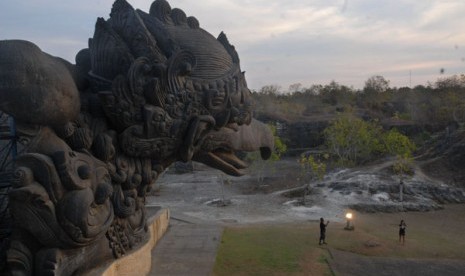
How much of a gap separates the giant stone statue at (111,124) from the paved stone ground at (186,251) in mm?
1887

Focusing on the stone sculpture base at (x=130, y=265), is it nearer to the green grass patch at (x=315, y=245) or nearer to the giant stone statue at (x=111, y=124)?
the giant stone statue at (x=111, y=124)

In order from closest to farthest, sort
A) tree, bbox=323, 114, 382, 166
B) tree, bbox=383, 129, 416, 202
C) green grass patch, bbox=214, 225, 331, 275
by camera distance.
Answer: green grass patch, bbox=214, 225, 331, 275
tree, bbox=383, 129, 416, 202
tree, bbox=323, 114, 382, 166

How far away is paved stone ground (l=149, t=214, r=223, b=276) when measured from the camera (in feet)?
24.0

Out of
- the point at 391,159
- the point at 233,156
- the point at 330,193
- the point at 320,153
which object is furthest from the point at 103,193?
the point at 320,153


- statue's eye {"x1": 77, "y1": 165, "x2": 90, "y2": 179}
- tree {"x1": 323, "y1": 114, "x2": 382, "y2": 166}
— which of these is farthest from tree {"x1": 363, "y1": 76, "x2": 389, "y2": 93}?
statue's eye {"x1": 77, "y1": 165, "x2": 90, "y2": 179}

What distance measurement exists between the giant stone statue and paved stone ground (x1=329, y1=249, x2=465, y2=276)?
5246mm

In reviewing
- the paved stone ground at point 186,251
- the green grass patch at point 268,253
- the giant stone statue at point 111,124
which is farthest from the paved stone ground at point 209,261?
the giant stone statue at point 111,124

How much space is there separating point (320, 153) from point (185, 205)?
17875mm

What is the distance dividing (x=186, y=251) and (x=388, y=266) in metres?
4.88

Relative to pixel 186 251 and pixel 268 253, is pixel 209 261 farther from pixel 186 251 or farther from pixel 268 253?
pixel 268 253

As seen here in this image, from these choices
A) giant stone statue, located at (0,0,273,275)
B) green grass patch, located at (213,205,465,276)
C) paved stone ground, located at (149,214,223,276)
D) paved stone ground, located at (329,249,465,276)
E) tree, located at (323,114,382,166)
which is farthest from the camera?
tree, located at (323,114,382,166)

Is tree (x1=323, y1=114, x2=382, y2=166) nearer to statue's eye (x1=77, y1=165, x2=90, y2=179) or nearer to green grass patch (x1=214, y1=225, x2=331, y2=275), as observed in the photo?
green grass patch (x1=214, y1=225, x2=331, y2=275)

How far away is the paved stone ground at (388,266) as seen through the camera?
9.66 meters

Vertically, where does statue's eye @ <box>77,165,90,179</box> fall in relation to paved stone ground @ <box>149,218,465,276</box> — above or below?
above
